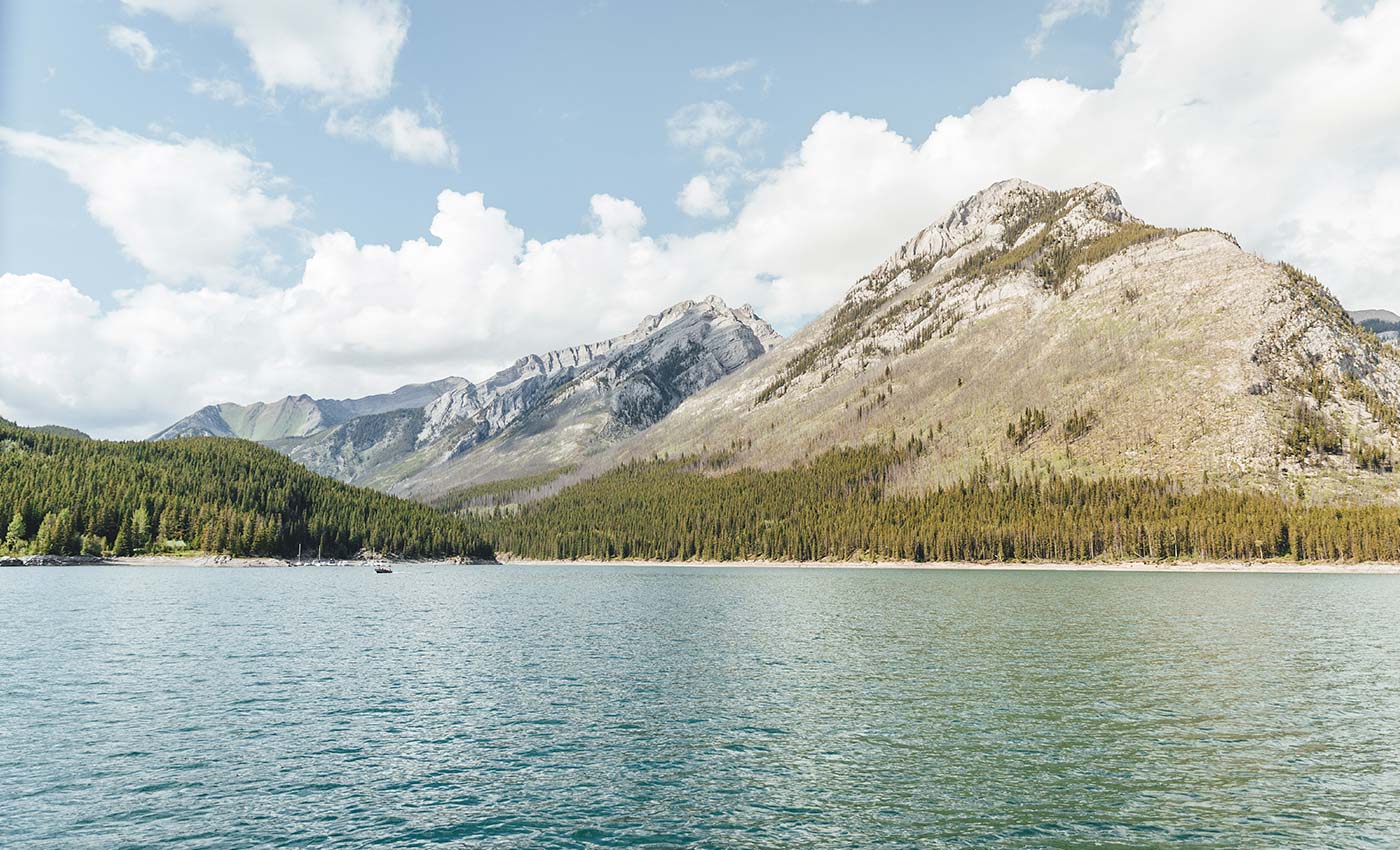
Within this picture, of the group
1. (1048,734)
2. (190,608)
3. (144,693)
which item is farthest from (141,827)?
(190,608)

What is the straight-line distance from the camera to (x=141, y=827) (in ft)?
91.6

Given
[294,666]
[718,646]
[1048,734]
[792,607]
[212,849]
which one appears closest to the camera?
[212,849]

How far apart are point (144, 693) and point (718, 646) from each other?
43.7m

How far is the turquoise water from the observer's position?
91.9 feet

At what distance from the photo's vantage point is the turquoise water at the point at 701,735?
28000 millimetres

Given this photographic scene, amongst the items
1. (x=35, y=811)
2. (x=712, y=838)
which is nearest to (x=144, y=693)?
(x=35, y=811)

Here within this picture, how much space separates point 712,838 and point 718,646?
45.9m

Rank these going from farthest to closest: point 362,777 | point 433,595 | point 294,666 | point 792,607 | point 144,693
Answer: point 433,595, point 792,607, point 294,666, point 144,693, point 362,777

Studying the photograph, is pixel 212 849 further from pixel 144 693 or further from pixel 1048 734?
pixel 1048 734

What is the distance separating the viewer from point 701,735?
40.2 metres

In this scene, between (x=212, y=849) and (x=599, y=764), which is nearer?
(x=212, y=849)

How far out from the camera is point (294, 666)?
198 feet

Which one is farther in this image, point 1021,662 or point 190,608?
point 190,608

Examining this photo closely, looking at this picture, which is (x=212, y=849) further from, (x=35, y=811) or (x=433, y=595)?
(x=433, y=595)
